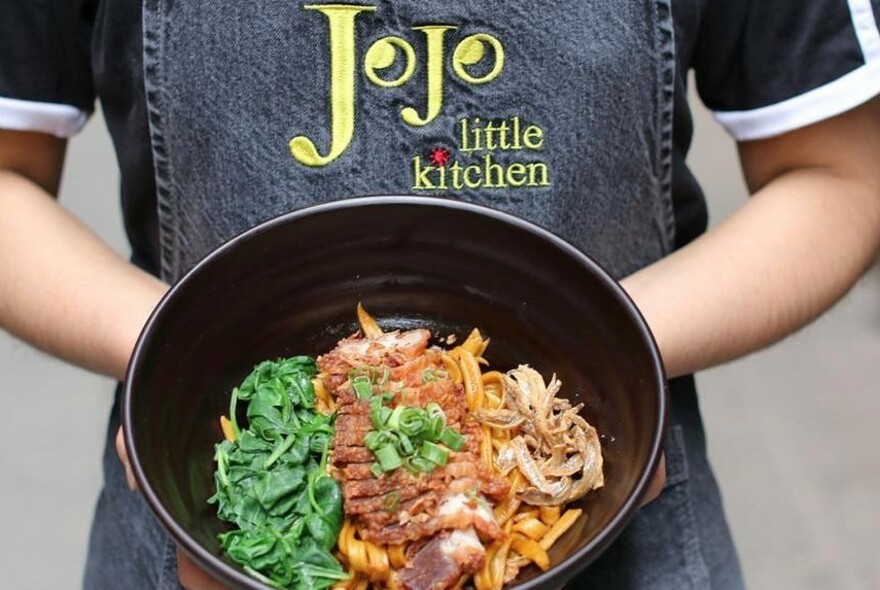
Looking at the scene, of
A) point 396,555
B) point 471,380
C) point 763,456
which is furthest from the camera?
point 763,456

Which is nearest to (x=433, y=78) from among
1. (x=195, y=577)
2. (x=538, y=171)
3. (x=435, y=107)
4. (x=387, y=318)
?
(x=435, y=107)

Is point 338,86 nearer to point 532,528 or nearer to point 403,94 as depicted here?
point 403,94

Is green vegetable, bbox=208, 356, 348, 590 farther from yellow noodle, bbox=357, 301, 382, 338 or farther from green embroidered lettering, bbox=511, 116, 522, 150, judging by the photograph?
green embroidered lettering, bbox=511, 116, 522, 150

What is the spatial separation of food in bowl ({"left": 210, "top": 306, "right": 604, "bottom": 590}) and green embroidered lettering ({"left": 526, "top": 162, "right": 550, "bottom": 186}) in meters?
0.20

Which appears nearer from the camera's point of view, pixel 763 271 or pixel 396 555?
pixel 396 555

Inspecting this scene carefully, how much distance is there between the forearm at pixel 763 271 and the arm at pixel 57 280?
54cm

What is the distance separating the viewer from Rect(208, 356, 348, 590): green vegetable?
0.87m

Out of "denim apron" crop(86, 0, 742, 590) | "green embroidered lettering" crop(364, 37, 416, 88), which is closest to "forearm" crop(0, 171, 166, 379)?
"denim apron" crop(86, 0, 742, 590)

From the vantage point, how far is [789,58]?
1.13 metres

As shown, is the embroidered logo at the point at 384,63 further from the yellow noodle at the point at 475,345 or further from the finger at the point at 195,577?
the finger at the point at 195,577

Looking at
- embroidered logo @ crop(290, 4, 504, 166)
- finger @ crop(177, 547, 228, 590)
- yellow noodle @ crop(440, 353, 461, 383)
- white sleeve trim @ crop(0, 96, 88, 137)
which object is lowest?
finger @ crop(177, 547, 228, 590)

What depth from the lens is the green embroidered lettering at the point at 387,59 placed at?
3.44ft

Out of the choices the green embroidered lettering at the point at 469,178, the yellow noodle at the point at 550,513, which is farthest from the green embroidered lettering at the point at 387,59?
the yellow noodle at the point at 550,513

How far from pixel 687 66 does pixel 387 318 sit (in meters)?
0.45
